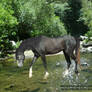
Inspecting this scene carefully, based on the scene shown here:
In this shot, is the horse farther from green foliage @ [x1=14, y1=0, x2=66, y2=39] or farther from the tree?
green foliage @ [x1=14, y1=0, x2=66, y2=39]

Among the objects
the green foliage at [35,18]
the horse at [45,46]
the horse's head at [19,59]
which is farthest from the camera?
the green foliage at [35,18]

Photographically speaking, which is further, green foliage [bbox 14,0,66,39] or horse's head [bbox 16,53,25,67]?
green foliage [bbox 14,0,66,39]

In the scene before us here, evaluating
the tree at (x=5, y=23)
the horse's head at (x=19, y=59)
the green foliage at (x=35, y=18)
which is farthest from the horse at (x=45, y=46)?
the green foliage at (x=35, y=18)

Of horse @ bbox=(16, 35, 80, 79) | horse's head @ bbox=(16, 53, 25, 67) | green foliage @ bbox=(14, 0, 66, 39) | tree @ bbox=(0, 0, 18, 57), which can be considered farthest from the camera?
green foliage @ bbox=(14, 0, 66, 39)

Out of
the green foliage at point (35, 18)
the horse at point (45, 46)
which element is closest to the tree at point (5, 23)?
the green foliage at point (35, 18)

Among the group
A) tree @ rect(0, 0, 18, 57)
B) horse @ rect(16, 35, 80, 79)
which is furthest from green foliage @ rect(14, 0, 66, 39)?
horse @ rect(16, 35, 80, 79)

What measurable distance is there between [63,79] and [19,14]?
1827 cm

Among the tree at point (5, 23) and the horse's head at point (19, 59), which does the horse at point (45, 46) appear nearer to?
the horse's head at point (19, 59)

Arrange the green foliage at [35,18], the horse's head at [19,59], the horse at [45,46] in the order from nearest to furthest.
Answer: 1. the horse's head at [19,59]
2. the horse at [45,46]
3. the green foliage at [35,18]

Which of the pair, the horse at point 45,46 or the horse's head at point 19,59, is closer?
the horse's head at point 19,59

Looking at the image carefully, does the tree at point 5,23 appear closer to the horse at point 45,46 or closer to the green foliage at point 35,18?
the green foliage at point 35,18

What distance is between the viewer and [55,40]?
9.78 meters

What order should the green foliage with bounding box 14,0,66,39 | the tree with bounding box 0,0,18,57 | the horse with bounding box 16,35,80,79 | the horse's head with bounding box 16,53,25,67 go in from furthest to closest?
1. the green foliage with bounding box 14,0,66,39
2. the tree with bounding box 0,0,18,57
3. the horse with bounding box 16,35,80,79
4. the horse's head with bounding box 16,53,25,67

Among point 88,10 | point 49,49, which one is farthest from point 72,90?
point 88,10
